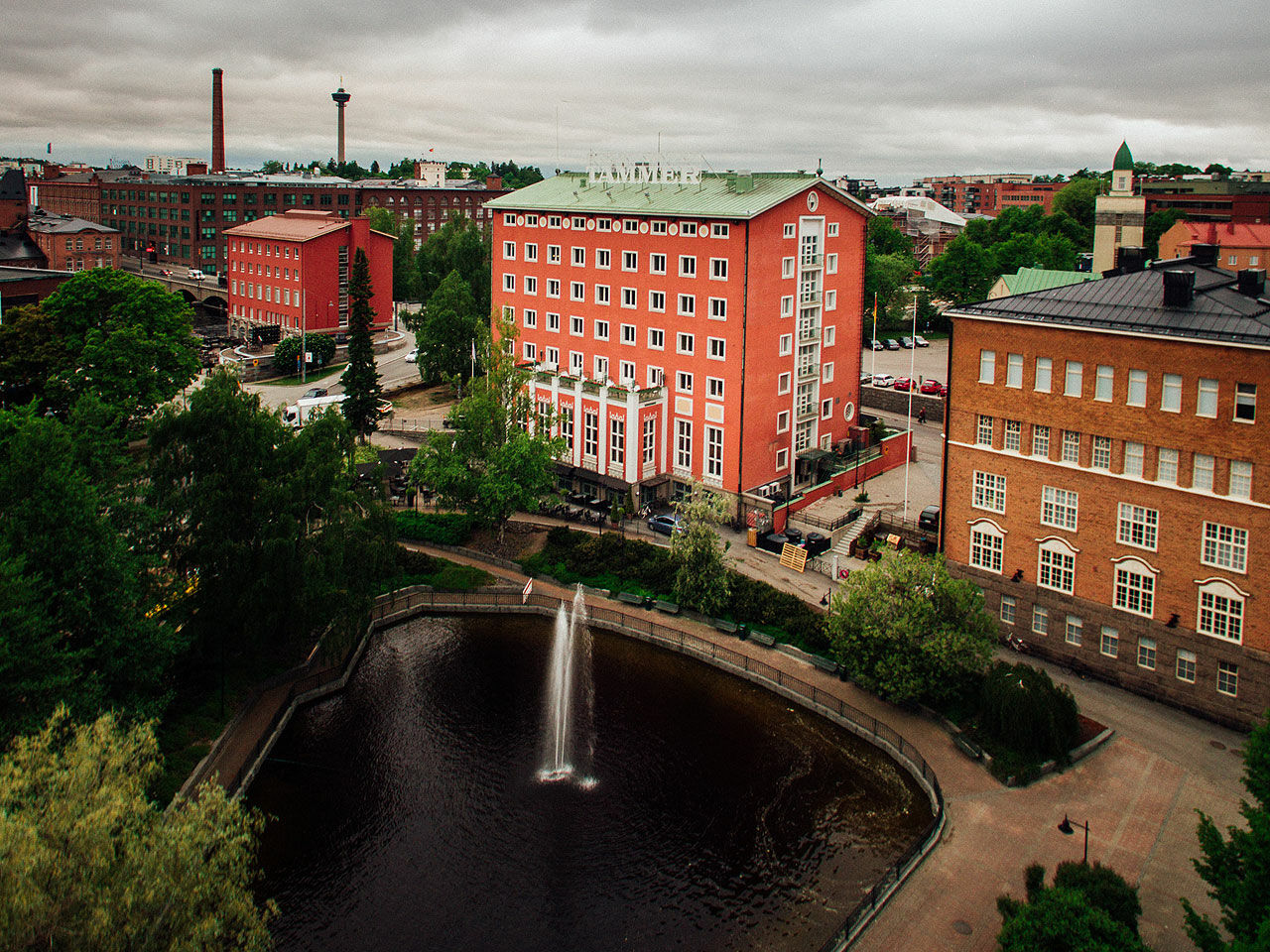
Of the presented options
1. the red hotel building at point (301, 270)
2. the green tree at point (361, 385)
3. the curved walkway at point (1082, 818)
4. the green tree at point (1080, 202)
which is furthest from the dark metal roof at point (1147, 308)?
the green tree at point (1080, 202)

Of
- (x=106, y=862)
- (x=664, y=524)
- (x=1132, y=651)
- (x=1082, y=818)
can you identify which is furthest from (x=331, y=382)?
(x=106, y=862)

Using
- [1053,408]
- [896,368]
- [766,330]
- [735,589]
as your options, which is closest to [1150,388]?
[1053,408]

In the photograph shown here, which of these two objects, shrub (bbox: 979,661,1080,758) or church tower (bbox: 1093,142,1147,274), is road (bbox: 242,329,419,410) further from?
church tower (bbox: 1093,142,1147,274)

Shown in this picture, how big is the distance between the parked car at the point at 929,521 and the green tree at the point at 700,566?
1390cm

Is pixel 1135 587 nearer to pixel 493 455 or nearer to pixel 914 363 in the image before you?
pixel 493 455

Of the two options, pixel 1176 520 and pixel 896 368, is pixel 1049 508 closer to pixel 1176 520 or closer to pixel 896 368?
pixel 1176 520

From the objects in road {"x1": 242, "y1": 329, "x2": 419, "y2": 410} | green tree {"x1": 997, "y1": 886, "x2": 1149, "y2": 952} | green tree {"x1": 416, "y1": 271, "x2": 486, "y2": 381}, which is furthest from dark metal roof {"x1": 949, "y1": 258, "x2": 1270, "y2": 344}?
road {"x1": 242, "y1": 329, "x2": 419, "y2": 410}

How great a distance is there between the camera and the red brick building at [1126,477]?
3841cm

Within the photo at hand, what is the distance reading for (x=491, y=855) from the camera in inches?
1305

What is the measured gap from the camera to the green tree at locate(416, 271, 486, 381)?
8912cm

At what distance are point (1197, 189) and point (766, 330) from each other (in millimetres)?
131446

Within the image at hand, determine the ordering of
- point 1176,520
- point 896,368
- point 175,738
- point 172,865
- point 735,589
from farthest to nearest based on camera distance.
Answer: point 896,368 → point 735,589 → point 1176,520 → point 175,738 → point 172,865

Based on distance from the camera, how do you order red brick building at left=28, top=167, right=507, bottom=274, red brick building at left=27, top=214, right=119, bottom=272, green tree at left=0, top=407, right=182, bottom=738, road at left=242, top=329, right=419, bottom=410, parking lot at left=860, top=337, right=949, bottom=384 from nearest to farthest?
1. green tree at left=0, top=407, right=182, bottom=738
2. road at left=242, top=329, right=419, bottom=410
3. parking lot at left=860, top=337, right=949, bottom=384
4. red brick building at left=27, top=214, right=119, bottom=272
5. red brick building at left=28, top=167, right=507, bottom=274

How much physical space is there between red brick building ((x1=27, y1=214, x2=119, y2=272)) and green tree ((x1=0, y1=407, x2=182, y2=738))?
118 meters
